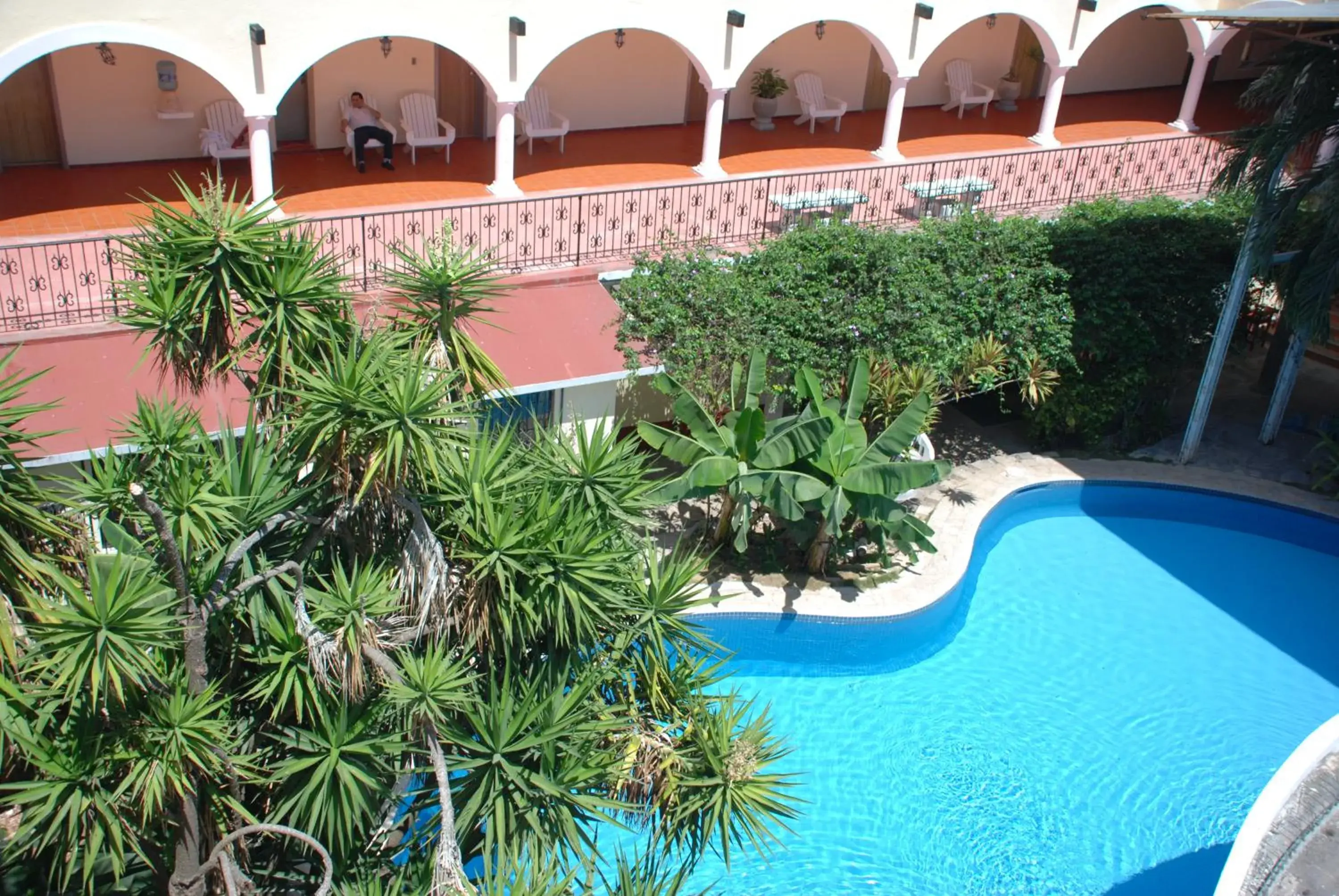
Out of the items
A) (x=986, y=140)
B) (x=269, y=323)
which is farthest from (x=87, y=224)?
(x=986, y=140)

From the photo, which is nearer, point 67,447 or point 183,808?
point 183,808

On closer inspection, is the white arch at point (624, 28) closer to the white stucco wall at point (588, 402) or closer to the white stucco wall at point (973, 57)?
the white stucco wall at point (588, 402)

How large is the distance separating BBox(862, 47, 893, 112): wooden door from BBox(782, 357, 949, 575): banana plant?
549 inches

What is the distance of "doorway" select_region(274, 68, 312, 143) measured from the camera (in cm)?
2241

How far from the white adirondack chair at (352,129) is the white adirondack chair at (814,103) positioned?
8.90m

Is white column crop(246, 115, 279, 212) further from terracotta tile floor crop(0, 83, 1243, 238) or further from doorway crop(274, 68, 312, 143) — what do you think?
doorway crop(274, 68, 312, 143)

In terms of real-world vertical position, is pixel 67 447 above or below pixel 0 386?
below

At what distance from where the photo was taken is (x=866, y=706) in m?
14.9

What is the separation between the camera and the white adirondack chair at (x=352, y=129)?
71.9 ft

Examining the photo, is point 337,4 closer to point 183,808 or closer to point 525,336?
point 525,336

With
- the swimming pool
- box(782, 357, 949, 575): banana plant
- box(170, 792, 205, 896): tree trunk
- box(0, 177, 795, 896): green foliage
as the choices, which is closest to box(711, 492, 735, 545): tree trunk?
box(782, 357, 949, 575): banana plant

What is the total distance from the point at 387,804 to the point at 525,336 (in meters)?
8.27

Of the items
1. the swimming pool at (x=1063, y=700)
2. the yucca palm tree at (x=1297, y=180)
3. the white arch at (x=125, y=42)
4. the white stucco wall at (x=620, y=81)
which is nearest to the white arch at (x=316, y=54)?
the white arch at (x=125, y=42)

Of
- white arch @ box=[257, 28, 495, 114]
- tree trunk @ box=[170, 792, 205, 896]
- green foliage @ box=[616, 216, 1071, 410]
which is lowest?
tree trunk @ box=[170, 792, 205, 896]
